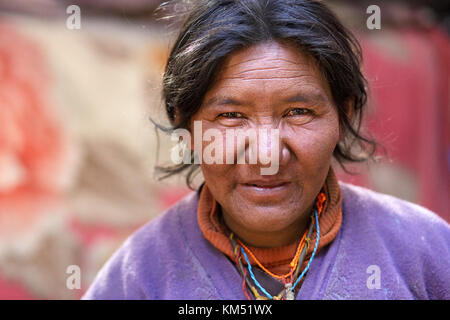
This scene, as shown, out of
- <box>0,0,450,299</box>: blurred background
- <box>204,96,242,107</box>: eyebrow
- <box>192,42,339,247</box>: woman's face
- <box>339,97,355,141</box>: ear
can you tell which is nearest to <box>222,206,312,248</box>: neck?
<box>192,42,339,247</box>: woman's face

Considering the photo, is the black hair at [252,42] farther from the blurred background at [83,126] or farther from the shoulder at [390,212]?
the blurred background at [83,126]

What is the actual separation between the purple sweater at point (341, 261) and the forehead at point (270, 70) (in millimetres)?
496

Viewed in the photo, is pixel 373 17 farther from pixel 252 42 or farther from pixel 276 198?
pixel 276 198

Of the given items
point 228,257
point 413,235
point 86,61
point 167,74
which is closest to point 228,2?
point 167,74

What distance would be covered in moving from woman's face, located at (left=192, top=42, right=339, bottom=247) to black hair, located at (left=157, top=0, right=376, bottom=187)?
36mm

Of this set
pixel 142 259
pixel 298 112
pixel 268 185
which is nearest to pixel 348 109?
pixel 298 112

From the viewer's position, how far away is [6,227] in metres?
2.99

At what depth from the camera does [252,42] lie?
1.70 metres

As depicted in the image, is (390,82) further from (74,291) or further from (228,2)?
(74,291)

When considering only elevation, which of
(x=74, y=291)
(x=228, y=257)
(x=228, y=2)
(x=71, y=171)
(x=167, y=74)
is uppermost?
(x=228, y=2)

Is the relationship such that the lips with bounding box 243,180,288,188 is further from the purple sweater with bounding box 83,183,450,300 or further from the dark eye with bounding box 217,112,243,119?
the purple sweater with bounding box 83,183,450,300

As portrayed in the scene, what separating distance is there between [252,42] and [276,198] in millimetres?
461
